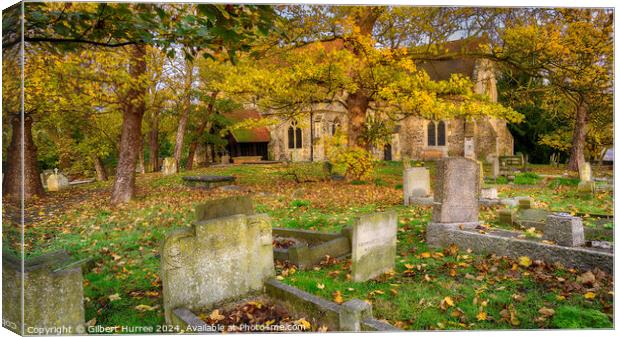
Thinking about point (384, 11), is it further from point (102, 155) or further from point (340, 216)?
point (102, 155)

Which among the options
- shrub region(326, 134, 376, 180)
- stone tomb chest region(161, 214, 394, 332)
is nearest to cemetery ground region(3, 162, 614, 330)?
stone tomb chest region(161, 214, 394, 332)

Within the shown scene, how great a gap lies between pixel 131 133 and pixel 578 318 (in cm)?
659

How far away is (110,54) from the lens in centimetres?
544

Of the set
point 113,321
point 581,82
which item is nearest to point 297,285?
point 113,321

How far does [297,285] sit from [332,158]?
428 cm

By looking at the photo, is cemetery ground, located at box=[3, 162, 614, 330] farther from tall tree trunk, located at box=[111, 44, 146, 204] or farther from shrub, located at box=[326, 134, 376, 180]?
shrub, located at box=[326, 134, 376, 180]

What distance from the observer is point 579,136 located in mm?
5426

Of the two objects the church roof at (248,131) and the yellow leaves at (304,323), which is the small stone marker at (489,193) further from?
the yellow leaves at (304,323)

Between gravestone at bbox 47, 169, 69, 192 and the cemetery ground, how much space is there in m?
0.09

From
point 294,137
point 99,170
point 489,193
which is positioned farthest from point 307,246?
point 489,193

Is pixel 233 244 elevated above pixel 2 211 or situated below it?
below

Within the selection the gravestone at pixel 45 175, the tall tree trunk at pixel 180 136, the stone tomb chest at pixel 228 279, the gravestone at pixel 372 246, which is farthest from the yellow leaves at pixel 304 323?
the tall tree trunk at pixel 180 136

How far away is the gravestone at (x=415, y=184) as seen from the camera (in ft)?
25.7

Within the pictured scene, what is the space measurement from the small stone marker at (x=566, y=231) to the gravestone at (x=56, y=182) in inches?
218
